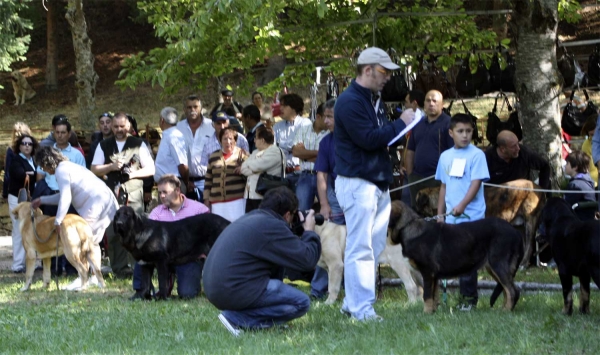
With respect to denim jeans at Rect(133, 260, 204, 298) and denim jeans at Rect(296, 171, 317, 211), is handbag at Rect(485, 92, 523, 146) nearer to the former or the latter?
denim jeans at Rect(296, 171, 317, 211)

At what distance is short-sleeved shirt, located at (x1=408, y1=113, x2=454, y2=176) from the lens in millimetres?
10462

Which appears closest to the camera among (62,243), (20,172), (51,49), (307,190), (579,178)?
(307,190)

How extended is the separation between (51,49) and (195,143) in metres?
25.0

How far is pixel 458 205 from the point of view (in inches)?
327

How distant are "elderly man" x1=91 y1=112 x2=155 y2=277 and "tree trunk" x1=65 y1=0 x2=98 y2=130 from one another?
8.17 metres

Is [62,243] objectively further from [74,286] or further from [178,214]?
[178,214]

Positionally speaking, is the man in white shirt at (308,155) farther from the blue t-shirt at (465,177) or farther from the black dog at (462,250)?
the black dog at (462,250)

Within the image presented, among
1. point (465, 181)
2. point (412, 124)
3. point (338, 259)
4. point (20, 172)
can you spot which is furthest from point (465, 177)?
point (20, 172)

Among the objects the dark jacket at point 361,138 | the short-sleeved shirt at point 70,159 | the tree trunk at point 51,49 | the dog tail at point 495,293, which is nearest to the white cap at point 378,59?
the dark jacket at point 361,138

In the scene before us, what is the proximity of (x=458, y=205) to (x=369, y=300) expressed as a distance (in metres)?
1.30

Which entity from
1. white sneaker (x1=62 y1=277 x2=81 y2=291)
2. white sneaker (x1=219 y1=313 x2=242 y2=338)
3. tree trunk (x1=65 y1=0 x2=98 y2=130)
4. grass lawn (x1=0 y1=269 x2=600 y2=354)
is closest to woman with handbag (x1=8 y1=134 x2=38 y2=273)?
white sneaker (x1=62 y1=277 x2=81 y2=291)

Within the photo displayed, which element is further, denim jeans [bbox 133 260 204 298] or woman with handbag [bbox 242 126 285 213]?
woman with handbag [bbox 242 126 285 213]

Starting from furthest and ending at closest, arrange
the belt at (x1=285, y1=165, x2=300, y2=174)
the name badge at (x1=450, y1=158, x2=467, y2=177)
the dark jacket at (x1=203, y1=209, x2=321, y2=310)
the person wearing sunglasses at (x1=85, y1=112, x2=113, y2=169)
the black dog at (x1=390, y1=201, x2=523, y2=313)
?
the person wearing sunglasses at (x1=85, y1=112, x2=113, y2=169)
the belt at (x1=285, y1=165, x2=300, y2=174)
the name badge at (x1=450, y1=158, x2=467, y2=177)
the black dog at (x1=390, y1=201, x2=523, y2=313)
the dark jacket at (x1=203, y1=209, x2=321, y2=310)

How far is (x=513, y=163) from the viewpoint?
1093 centimetres
